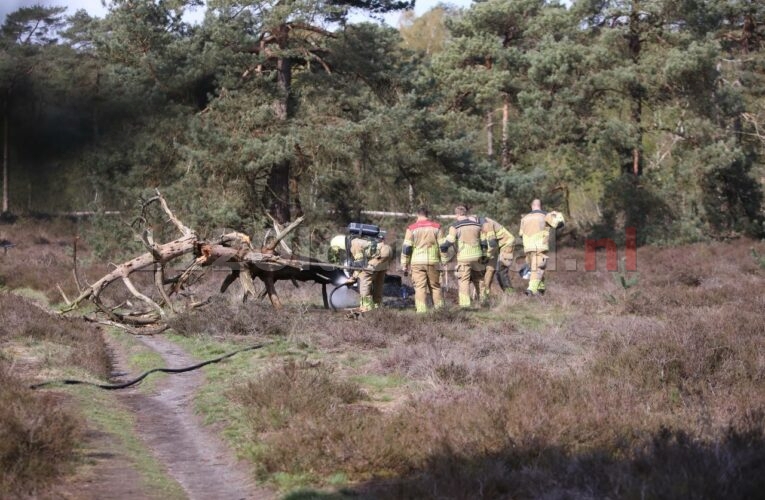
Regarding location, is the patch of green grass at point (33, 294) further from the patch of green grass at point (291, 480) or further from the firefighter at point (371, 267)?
the patch of green grass at point (291, 480)

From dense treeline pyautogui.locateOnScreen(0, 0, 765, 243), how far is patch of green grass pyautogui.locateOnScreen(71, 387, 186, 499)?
46.1 feet

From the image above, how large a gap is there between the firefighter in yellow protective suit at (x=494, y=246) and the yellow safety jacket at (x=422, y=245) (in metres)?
1.36

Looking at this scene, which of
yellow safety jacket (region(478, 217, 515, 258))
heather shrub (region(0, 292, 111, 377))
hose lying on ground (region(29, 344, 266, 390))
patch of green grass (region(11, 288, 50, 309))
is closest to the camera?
hose lying on ground (region(29, 344, 266, 390))

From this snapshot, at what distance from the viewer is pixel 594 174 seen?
35844 millimetres

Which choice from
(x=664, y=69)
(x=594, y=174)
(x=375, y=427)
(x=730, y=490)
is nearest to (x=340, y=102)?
(x=664, y=69)

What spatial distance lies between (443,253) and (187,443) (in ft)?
28.6

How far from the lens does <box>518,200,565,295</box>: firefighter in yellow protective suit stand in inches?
659

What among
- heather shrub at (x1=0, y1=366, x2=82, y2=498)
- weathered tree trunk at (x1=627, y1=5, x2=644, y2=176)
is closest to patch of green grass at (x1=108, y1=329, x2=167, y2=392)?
heather shrub at (x1=0, y1=366, x2=82, y2=498)

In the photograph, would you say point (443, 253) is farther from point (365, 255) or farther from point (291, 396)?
point (291, 396)

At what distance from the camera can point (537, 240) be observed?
55.1ft

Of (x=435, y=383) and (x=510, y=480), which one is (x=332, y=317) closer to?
(x=435, y=383)

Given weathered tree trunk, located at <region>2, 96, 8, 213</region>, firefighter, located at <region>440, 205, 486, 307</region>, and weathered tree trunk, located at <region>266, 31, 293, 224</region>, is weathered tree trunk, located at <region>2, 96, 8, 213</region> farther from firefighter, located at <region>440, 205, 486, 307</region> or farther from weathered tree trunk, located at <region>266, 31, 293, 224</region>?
firefighter, located at <region>440, 205, 486, 307</region>

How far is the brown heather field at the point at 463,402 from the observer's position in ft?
17.5


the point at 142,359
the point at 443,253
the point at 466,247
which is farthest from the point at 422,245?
the point at 142,359
